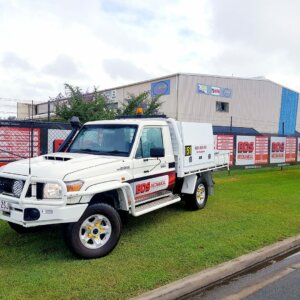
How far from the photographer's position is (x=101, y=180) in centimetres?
517

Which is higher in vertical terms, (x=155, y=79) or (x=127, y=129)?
(x=155, y=79)

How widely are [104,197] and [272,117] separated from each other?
1286 inches

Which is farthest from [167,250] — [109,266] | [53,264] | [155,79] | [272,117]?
[272,117]

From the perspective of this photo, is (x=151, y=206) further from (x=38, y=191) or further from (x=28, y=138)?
(x=28, y=138)

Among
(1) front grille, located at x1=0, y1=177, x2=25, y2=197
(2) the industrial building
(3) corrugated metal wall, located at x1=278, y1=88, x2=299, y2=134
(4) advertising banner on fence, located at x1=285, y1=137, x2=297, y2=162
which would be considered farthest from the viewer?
(3) corrugated metal wall, located at x1=278, y1=88, x2=299, y2=134

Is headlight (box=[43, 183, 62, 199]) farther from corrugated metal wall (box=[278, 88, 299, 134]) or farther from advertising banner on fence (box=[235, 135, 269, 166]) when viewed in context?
corrugated metal wall (box=[278, 88, 299, 134])

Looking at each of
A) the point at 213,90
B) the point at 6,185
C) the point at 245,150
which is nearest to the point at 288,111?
the point at 213,90

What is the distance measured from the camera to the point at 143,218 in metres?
7.32

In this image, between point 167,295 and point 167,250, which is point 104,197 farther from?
point 167,295

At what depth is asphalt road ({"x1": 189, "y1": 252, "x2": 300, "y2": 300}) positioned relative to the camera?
4.05 meters

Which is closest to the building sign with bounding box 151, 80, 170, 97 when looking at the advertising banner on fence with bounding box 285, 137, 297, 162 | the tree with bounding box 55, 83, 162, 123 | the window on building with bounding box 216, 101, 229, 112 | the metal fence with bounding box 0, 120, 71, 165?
the window on building with bounding box 216, 101, 229, 112

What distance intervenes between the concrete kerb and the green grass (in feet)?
0.46

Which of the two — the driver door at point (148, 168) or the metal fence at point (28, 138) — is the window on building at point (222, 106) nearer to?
the metal fence at point (28, 138)

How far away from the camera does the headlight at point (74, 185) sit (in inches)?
186
